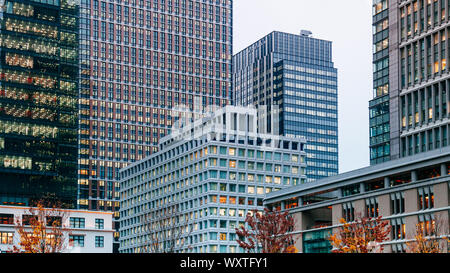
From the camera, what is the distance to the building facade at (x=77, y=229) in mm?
150500

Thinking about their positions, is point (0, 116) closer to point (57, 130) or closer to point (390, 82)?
point (57, 130)

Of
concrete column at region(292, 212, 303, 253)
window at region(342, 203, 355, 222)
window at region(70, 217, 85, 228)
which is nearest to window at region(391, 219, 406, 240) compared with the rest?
window at region(342, 203, 355, 222)

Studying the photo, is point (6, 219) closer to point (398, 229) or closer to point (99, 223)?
point (99, 223)

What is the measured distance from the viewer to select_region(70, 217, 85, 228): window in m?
161

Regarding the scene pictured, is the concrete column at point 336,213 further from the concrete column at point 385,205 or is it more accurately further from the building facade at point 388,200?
the concrete column at point 385,205

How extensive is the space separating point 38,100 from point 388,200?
98.3 meters

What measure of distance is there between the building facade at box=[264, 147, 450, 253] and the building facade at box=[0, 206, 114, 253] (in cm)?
4774

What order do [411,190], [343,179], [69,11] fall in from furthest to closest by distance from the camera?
[69,11]
[343,179]
[411,190]

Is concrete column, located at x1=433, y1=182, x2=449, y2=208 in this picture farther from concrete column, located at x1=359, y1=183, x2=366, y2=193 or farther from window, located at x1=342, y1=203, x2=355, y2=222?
window, located at x1=342, y1=203, x2=355, y2=222

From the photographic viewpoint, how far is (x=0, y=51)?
6796 inches

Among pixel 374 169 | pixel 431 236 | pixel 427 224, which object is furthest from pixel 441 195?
pixel 374 169

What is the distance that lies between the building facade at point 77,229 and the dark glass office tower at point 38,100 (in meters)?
9.05
